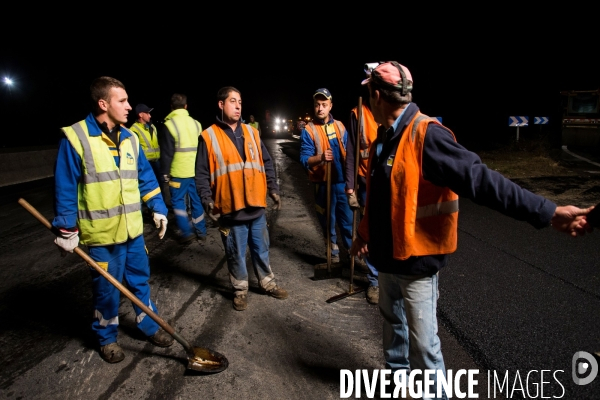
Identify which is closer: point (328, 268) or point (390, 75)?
point (390, 75)

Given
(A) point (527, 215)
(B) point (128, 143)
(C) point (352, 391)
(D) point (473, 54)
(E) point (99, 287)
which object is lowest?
(C) point (352, 391)

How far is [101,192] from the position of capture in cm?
265

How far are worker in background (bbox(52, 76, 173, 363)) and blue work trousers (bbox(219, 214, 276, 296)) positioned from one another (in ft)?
2.72

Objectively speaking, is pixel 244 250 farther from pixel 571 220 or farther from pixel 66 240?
pixel 571 220

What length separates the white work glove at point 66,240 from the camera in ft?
7.99

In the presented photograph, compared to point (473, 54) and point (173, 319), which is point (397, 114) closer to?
point (173, 319)

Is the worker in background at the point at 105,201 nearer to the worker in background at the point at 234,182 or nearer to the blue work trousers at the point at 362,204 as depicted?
the worker in background at the point at 234,182

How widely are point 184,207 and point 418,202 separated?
4275 millimetres

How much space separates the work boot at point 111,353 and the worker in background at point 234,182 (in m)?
1.07

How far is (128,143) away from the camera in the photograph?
2854 mm

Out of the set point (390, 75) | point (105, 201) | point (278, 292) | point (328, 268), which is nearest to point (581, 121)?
point (328, 268)

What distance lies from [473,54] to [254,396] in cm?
2682

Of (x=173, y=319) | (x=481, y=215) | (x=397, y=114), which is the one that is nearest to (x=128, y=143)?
(x=173, y=319)

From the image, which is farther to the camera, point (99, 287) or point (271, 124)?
point (271, 124)
